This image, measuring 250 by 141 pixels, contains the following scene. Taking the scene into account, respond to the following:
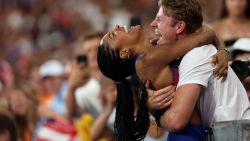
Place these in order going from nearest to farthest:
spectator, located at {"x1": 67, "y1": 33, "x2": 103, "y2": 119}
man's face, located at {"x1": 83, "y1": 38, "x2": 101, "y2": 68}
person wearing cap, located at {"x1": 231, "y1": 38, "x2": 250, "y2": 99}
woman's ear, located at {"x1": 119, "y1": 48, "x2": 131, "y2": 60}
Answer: woman's ear, located at {"x1": 119, "y1": 48, "x2": 131, "y2": 60} → person wearing cap, located at {"x1": 231, "y1": 38, "x2": 250, "y2": 99} → spectator, located at {"x1": 67, "y1": 33, "x2": 103, "y2": 119} → man's face, located at {"x1": 83, "y1": 38, "x2": 101, "y2": 68}

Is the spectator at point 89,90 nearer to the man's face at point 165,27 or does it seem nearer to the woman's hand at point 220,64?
the man's face at point 165,27

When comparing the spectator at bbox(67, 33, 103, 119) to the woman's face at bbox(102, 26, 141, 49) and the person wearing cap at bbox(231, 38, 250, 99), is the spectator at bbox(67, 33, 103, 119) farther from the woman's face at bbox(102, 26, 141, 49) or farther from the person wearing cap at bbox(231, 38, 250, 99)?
the woman's face at bbox(102, 26, 141, 49)

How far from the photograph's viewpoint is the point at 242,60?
21.6 ft

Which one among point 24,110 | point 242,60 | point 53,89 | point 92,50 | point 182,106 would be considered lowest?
point 182,106

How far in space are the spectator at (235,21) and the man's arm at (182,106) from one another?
2.74 meters

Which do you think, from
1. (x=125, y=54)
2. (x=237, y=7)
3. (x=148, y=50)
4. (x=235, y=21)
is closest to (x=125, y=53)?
(x=125, y=54)

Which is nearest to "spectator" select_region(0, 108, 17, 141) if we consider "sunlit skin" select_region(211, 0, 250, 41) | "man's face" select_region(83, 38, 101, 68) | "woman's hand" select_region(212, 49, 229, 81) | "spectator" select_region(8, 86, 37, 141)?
"spectator" select_region(8, 86, 37, 141)

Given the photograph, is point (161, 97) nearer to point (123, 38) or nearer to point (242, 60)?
point (123, 38)

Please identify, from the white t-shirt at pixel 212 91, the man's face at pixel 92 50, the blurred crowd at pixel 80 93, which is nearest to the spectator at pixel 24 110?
the blurred crowd at pixel 80 93

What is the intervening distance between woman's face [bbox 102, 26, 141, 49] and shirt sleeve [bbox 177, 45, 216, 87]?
31cm

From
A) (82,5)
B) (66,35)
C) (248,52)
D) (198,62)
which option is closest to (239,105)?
(198,62)

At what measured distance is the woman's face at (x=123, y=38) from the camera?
5547 millimetres

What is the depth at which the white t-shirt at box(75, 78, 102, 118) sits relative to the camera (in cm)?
980

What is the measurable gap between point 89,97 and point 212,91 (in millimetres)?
4452
